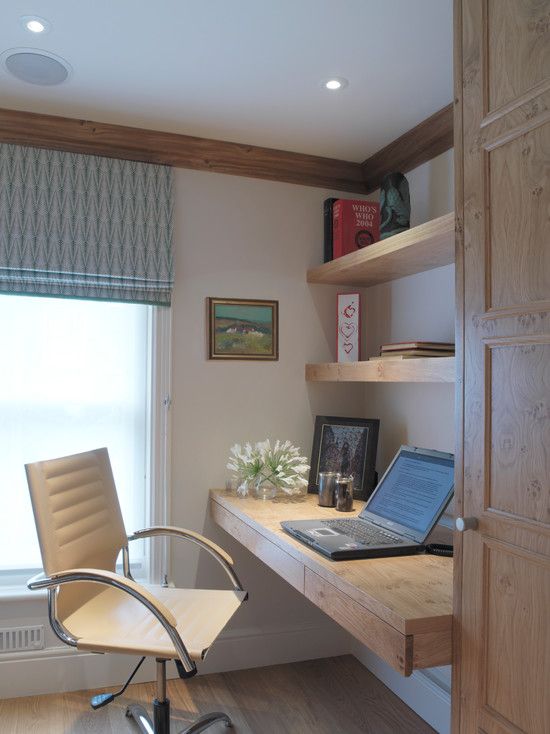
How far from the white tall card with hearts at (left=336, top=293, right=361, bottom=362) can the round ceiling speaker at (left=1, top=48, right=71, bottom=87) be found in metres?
1.61

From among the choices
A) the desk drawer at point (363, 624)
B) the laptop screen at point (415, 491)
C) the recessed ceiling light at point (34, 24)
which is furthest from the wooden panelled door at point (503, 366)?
the recessed ceiling light at point (34, 24)

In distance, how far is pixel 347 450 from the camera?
3074 millimetres

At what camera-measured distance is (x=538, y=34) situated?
1384 millimetres

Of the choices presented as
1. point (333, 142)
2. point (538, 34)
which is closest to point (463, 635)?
point (538, 34)

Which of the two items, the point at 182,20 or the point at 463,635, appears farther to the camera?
the point at 182,20

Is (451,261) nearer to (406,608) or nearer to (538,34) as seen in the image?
(538,34)

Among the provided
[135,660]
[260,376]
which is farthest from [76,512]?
[260,376]

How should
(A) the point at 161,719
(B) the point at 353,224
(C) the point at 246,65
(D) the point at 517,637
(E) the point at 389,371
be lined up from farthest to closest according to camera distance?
(B) the point at 353,224 < (E) the point at 389,371 < (C) the point at 246,65 < (A) the point at 161,719 < (D) the point at 517,637

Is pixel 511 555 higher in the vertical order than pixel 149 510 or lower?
higher

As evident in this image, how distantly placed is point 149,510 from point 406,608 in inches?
65.4

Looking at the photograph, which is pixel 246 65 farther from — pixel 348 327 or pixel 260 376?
pixel 260 376

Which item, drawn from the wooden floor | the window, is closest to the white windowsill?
the window

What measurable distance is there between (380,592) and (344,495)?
0.98 metres

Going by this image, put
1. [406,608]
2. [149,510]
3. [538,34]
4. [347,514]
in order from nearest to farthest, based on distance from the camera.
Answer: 1. [538,34]
2. [406,608]
3. [347,514]
4. [149,510]
